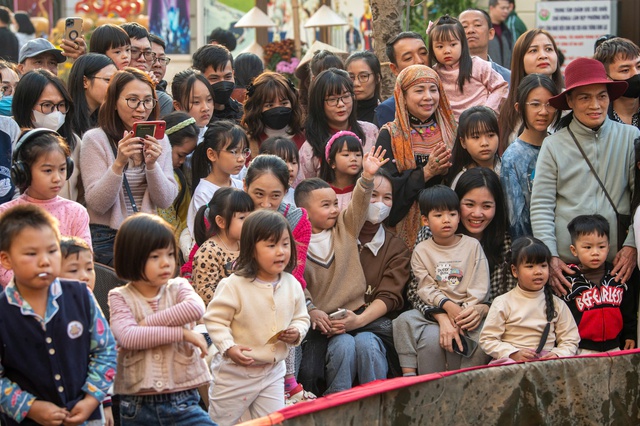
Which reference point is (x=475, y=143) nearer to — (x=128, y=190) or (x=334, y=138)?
(x=334, y=138)

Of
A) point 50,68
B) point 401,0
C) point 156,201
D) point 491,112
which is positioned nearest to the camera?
point 156,201

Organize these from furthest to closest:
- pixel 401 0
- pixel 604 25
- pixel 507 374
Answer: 1. pixel 604 25
2. pixel 401 0
3. pixel 507 374

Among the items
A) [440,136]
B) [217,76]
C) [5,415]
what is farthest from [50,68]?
[5,415]

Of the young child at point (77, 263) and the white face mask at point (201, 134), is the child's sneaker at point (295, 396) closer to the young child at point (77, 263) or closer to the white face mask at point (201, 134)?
the young child at point (77, 263)

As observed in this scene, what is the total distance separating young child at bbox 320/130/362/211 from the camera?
5906 mm

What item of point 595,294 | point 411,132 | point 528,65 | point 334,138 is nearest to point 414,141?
point 411,132

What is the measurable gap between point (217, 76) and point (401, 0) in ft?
6.90

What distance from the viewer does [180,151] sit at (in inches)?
238

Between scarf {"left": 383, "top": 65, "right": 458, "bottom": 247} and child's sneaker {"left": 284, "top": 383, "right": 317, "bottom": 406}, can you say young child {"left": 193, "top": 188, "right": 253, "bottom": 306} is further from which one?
scarf {"left": 383, "top": 65, "right": 458, "bottom": 247}

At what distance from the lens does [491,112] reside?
6.02m

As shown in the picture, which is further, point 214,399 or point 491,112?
point 491,112

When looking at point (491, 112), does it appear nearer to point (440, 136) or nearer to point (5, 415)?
point (440, 136)

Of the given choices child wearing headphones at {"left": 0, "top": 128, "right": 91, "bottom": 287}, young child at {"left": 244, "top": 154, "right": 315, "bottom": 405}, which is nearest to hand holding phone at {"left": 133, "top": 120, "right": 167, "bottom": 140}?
young child at {"left": 244, "top": 154, "right": 315, "bottom": 405}

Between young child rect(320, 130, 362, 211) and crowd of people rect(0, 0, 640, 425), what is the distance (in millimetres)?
14
